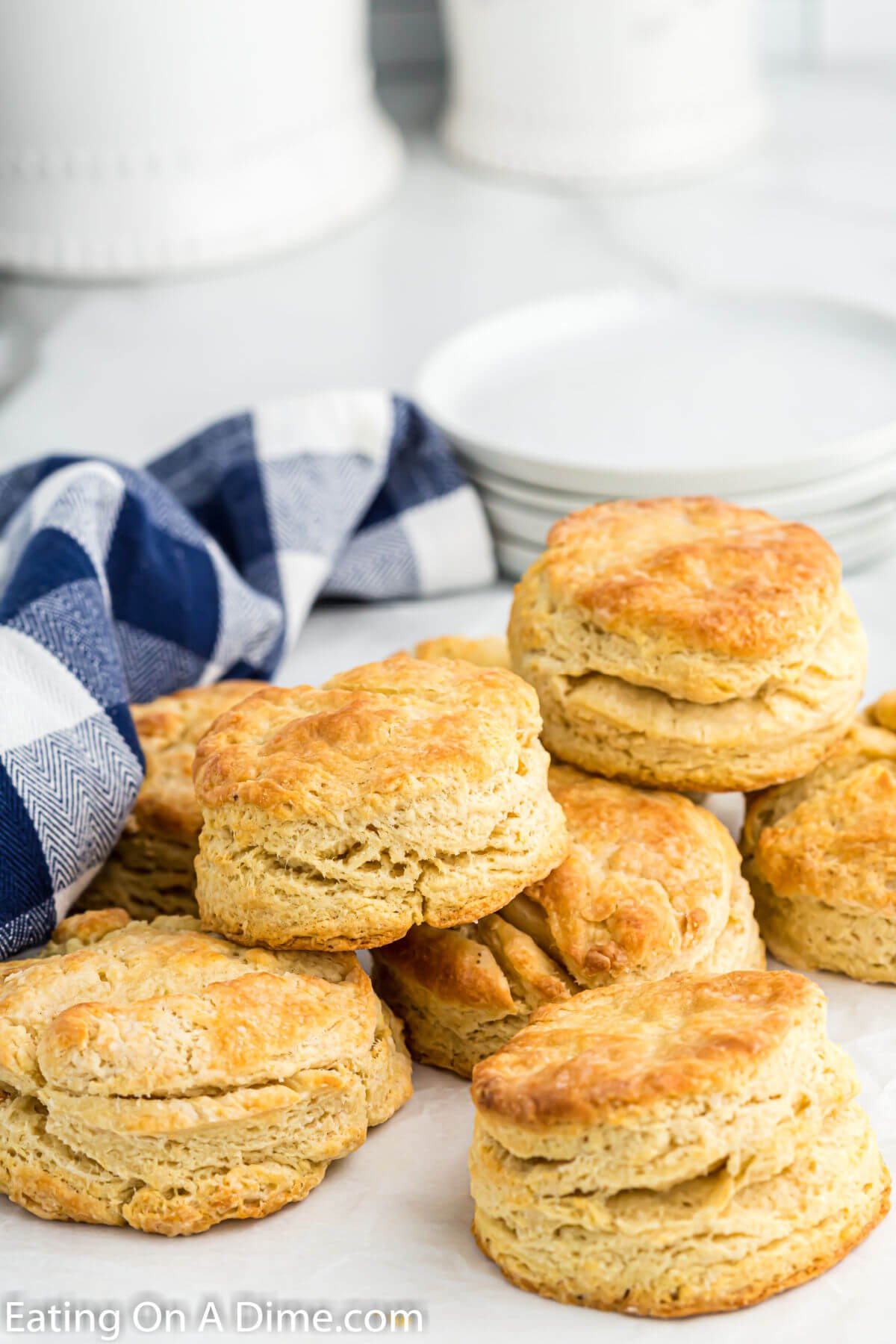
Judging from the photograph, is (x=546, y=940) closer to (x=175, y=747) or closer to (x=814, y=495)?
(x=175, y=747)

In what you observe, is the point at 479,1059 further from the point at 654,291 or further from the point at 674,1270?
the point at 654,291

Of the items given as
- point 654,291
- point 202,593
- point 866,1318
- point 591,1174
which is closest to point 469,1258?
point 591,1174

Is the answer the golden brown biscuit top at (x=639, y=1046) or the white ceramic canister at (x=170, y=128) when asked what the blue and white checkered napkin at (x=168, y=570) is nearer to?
the golden brown biscuit top at (x=639, y=1046)

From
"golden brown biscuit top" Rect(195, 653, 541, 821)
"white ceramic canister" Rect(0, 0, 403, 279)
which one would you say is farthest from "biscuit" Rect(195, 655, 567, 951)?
"white ceramic canister" Rect(0, 0, 403, 279)

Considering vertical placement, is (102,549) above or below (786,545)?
below

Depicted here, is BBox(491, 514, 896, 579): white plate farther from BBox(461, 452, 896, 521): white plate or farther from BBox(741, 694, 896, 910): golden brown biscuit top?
BBox(741, 694, 896, 910): golden brown biscuit top
